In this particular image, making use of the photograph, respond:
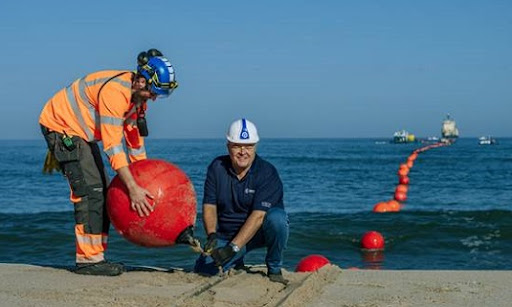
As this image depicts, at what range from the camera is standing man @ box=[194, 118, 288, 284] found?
5.50 m

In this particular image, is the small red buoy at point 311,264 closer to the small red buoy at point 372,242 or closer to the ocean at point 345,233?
the ocean at point 345,233

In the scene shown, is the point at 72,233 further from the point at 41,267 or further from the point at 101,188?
the point at 101,188

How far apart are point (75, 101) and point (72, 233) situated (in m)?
6.69

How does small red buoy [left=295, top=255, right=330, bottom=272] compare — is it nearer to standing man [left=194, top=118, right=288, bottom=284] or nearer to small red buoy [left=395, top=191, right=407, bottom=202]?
standing man [left=194, top=118, right=288, bottom=284]

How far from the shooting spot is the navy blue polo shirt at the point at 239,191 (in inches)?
219

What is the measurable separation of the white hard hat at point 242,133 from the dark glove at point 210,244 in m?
0.75

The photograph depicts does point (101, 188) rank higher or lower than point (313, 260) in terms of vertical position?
higher

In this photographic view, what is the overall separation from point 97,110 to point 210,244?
58.1 inches

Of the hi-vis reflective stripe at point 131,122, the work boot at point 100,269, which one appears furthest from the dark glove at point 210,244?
the hi-vis reflective stripe at point 131,122

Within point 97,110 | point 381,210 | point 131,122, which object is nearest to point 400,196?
point 381,210

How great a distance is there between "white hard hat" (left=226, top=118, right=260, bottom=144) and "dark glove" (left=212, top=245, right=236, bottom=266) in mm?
812

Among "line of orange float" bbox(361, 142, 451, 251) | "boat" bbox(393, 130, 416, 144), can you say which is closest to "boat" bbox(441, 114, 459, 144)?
"boat" bbox(393, 130, 416, 144)

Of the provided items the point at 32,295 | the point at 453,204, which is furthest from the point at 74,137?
the point at 453,204

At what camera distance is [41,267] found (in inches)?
266
